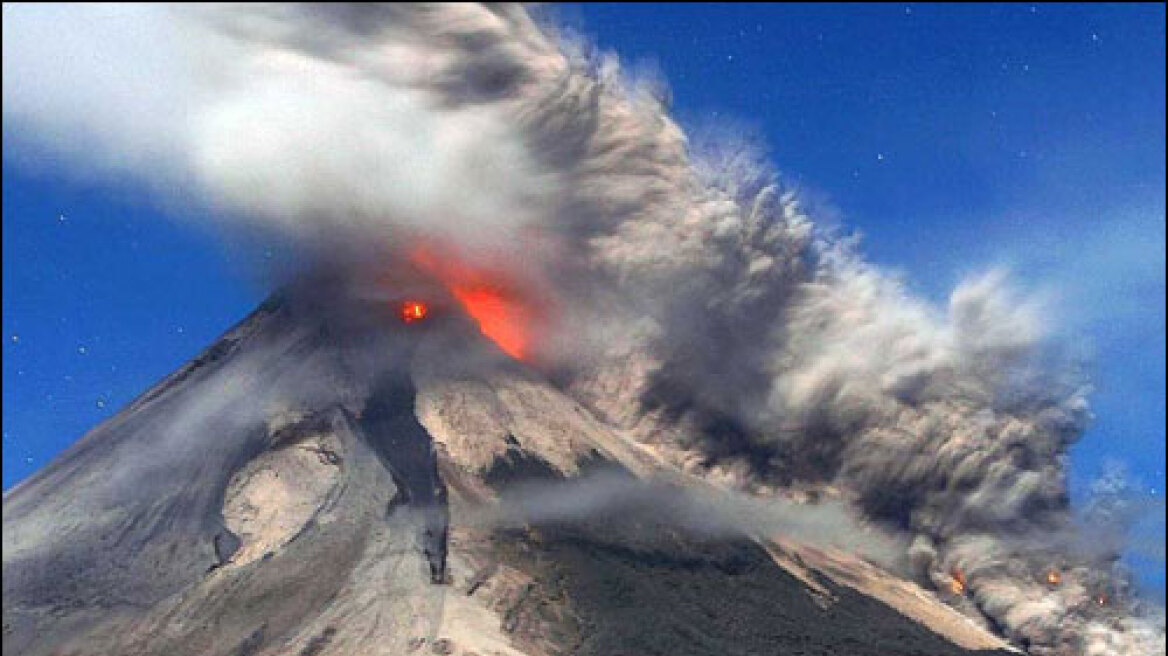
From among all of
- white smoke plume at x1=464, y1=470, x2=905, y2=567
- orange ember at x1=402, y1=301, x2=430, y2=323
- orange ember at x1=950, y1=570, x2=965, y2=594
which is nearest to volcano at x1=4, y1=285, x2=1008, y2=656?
orange ember at x1=402, y1=301, x2=430, y2=323

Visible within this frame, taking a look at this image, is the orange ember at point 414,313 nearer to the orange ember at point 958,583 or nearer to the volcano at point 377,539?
the volcano at point 377,539

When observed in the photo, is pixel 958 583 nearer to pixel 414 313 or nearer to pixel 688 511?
pixel 688 511

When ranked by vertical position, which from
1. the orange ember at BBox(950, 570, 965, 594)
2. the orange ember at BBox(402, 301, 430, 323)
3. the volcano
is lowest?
the volcano

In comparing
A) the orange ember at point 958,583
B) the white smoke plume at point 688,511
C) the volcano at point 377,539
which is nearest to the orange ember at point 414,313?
the volcano at point 377,539

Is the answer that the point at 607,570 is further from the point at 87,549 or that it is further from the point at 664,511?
the point at 87,549

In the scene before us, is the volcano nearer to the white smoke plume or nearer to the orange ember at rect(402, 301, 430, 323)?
the orange ember at rect(402, 301, 430, 323)

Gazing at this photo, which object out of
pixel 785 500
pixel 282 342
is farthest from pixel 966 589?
pixel 282 342
